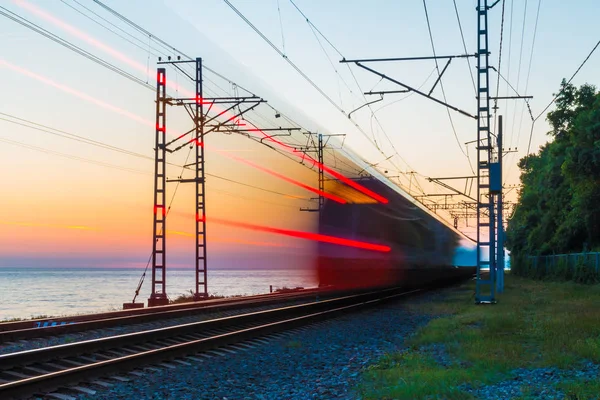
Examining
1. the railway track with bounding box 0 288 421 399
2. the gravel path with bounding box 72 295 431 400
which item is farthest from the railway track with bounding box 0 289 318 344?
the gravel path with bounding box 72 295 431 400

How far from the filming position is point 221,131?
95.8 ft

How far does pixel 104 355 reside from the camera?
1110cm

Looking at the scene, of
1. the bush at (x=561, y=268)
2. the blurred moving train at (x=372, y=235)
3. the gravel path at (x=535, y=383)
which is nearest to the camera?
the gravel path at (x=535, y=383)

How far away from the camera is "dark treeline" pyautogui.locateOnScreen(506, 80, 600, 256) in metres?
38.2

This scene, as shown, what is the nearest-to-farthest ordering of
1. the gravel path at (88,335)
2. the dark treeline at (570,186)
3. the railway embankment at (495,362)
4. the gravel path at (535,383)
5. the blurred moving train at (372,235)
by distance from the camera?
the gravel path at (535,383) < the railway embankment at (495,362) < the gravel path at (88,335) < the blurred moving train at (372,235) < the dark treeline at (570,186)

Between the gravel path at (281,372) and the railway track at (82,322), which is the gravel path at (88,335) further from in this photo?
the gravel path at (281,372)

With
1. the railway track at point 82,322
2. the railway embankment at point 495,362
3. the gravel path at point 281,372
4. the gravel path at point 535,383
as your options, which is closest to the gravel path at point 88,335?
the railway track at point 82,322

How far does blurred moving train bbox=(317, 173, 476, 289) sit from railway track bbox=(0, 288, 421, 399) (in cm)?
1367

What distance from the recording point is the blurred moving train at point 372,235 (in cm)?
3022

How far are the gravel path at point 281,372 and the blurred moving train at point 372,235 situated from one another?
14103 millimetres

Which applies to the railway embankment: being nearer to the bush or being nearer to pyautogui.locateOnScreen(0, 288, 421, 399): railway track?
pyautogui.locateOnScreen(0, 288, 421, 399): railway track

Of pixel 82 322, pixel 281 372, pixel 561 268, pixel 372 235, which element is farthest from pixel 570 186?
pixel 281 372

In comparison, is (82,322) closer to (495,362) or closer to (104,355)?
(104,355)

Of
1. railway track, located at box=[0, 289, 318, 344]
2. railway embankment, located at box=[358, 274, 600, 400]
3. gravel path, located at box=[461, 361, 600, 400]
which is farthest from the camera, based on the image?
railway track, located at box=[0, 289, 318, 344]
